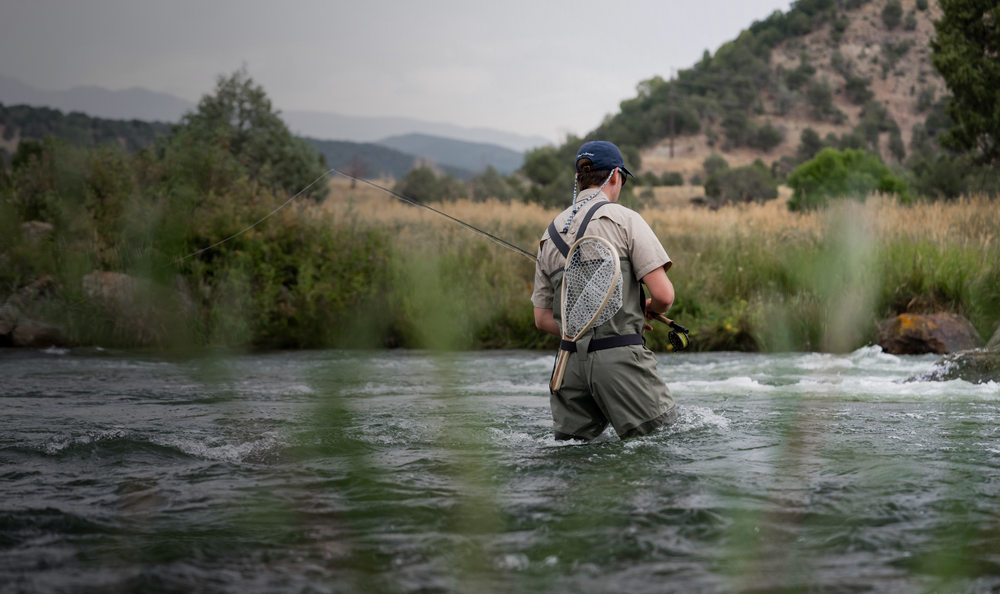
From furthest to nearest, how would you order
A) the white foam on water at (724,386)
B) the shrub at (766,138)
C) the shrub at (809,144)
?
the shrub at (766,138) → the shrub at (809,144) → the white foam on water at (724,386)

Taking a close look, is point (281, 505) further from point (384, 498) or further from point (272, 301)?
point (272, 301)

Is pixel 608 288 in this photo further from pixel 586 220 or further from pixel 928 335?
pixel 928 335

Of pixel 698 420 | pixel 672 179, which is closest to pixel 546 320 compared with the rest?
pixel 698 420

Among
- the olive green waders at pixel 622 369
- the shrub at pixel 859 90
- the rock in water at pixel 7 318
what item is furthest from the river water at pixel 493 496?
the shrub at pixel 859 90

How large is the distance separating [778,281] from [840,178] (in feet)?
67.8

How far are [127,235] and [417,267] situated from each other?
13.2ft

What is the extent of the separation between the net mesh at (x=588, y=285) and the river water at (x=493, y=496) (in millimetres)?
769

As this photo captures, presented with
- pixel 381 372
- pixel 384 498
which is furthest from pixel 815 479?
pixel 381 372

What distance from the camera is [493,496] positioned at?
3.98 metres

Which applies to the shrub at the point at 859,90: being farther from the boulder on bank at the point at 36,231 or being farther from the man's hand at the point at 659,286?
the man's hand at the point at 659,286

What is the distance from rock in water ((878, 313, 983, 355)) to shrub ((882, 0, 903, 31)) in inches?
3328

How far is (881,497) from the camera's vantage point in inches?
151

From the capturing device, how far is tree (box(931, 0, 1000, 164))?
61.6 feet

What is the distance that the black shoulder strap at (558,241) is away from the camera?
4309 mm
